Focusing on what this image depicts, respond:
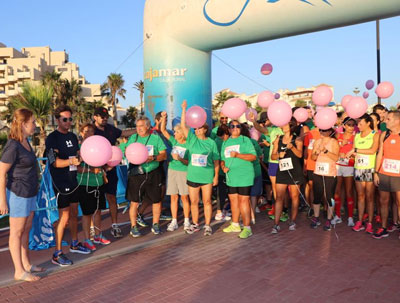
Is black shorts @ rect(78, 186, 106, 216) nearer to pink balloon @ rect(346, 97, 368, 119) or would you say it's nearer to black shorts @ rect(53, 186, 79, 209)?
black shorts @ rect(53, 186, 79, 209)

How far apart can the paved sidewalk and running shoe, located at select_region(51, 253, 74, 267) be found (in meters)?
0.09

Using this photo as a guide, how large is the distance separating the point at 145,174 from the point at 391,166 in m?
3.82

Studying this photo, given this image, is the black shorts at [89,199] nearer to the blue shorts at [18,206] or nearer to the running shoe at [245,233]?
the blue shorts at [18,206]

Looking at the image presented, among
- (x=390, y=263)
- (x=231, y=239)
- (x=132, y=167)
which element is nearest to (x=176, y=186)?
(x=132, y=167)

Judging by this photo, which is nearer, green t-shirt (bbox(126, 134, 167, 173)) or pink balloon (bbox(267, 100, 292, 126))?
pink balloon (bbox(267, 100, 292, 126))

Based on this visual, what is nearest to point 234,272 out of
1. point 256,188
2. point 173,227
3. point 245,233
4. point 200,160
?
point 245,233

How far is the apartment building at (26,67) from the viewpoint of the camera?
59.2 metres

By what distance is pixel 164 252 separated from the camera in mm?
5051

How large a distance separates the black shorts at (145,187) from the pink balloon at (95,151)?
1.37 m

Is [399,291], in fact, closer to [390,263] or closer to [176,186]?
[390,263]

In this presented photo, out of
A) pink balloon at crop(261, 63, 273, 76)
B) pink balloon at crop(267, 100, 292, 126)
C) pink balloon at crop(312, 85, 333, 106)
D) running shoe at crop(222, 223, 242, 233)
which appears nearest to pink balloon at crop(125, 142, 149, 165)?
running shoe at crop(222, 223, 242, 233)

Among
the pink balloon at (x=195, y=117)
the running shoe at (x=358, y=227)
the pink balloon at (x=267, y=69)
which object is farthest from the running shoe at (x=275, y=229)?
the pink balloon at (x=267, y=69)

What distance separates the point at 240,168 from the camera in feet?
18.4

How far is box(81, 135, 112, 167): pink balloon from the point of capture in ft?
14.1
